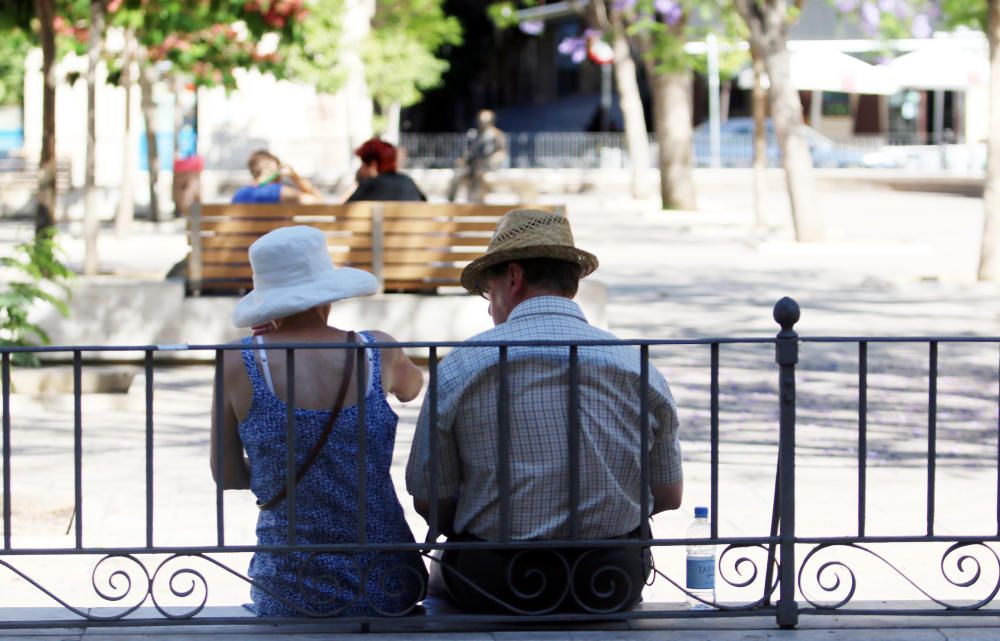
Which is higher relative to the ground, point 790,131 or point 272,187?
point 790,131

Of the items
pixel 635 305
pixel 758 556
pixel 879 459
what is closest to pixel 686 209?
pixel 635 305

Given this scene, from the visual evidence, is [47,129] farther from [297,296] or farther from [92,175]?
[297,296]

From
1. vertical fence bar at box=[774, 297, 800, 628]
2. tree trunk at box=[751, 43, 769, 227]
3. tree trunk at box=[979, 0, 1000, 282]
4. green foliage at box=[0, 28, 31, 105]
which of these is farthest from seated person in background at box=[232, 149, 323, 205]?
green foliage at box=[0, 28, 31, 105]

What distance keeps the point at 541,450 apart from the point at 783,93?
17669mm

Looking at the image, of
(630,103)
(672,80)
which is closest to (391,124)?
(630,103)

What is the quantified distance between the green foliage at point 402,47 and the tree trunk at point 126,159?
12.6 meters

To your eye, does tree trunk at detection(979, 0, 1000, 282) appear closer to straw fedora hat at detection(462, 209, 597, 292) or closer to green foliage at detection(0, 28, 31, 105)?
straw fedora hat at detection(462, 209, 597, 292)

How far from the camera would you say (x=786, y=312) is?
446 centimetres

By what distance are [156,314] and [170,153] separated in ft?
87.0

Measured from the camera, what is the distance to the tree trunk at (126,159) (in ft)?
79.7

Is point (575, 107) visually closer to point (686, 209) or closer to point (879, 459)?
point (686, 209)

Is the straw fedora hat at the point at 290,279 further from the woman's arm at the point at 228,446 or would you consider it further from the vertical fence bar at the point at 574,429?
the vertical fence bar at the point at 574,429

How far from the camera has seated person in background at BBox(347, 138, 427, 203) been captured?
1235 centimetres

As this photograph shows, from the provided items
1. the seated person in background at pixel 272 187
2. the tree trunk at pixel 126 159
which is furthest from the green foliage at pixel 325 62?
the seated person in background at pixel 272 187
